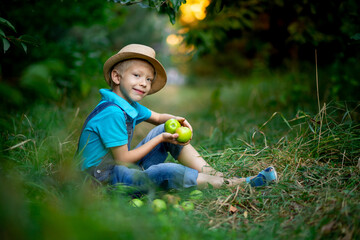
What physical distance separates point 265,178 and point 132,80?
1.22 metres

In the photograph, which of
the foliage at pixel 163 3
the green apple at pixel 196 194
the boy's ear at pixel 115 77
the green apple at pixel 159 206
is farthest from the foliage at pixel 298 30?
the green apple at pixel 159 206

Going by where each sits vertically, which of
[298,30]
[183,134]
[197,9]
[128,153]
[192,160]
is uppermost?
[197,9]

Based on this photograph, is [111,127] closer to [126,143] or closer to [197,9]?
[126,143]

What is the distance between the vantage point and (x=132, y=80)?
2.18 meters

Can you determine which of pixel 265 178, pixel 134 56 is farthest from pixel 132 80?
pixel 265 178

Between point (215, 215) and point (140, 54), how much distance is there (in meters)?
1.27

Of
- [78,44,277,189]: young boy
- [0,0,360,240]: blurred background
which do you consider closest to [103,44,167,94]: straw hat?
[78,44,277,189]: young boy

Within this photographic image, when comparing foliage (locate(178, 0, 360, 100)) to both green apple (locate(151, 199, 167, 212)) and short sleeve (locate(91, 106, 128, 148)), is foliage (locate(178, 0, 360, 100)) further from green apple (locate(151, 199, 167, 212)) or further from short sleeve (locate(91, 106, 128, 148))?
green apple (locate(151, 199, 167, 212))

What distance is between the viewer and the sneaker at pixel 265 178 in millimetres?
2061

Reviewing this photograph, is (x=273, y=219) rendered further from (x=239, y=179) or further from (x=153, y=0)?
(x=153, y=0)

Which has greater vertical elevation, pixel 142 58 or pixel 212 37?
pixel 212 37

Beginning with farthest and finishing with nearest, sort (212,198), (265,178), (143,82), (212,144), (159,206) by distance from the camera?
(212,144), (143,82), (265,178), (212,198), (159,206)

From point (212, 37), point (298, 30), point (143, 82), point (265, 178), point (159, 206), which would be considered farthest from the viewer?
point (212, 37)

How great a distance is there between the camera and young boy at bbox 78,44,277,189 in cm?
200
